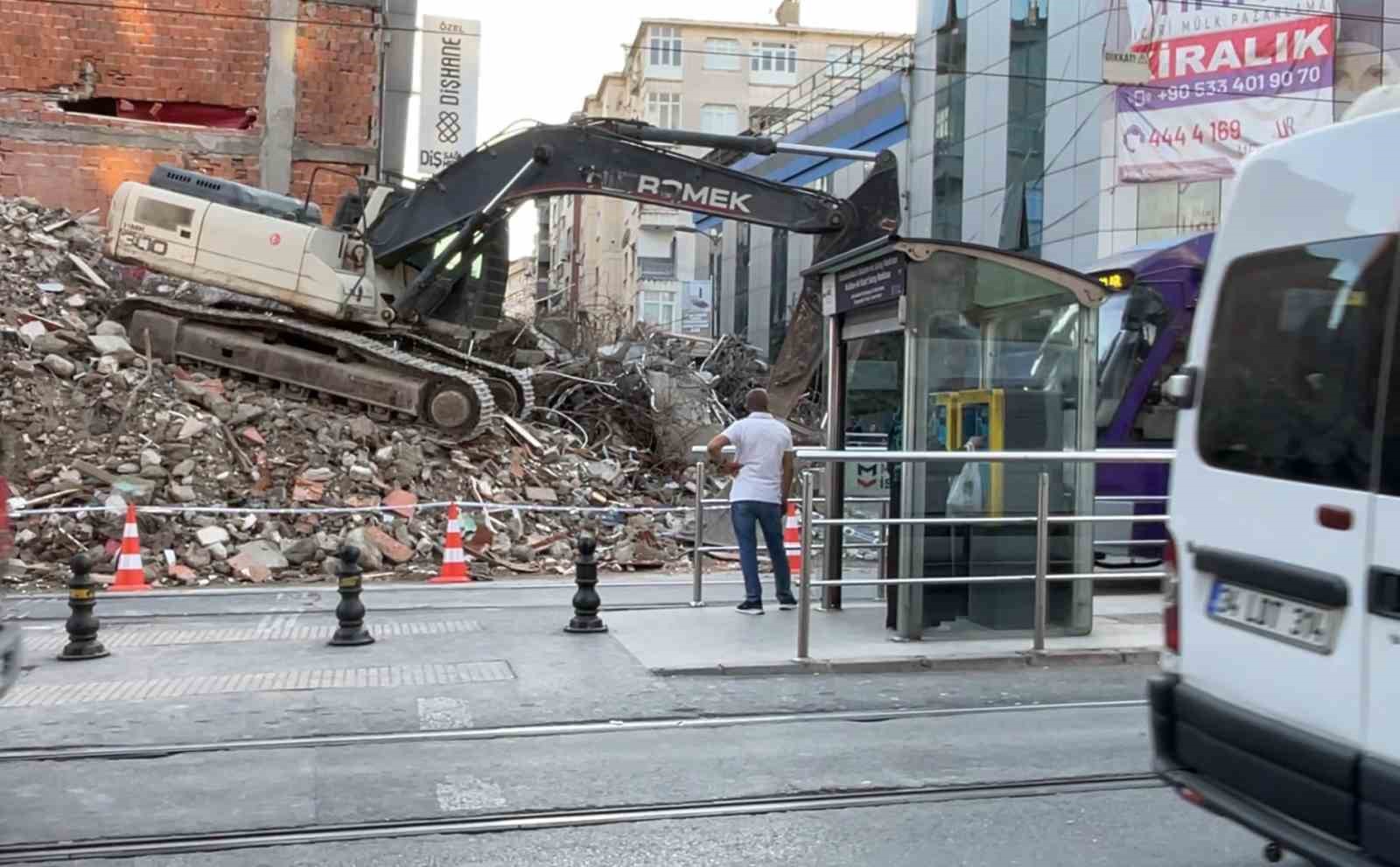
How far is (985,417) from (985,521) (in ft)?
3.49

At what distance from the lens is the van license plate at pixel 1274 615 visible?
3654 millimetres

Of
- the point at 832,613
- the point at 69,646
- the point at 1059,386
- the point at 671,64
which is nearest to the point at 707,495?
the point at 832,613

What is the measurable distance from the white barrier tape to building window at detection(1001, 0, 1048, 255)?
50.9 ft

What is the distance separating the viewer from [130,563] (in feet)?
39.6

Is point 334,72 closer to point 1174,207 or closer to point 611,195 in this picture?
point 611,195

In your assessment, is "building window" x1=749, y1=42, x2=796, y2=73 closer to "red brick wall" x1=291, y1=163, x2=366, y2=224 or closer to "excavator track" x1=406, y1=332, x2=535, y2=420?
"red brick wall" x1=291, y1=163, x2=366, y2=224

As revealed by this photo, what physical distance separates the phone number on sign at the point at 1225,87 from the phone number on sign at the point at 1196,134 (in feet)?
1.99

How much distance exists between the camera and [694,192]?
49.8ft

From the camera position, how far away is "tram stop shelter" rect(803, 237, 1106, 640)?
888 centimetres

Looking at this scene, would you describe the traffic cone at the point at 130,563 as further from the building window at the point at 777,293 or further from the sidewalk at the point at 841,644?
the building window at the point at 777,293

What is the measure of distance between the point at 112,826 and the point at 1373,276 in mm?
5131

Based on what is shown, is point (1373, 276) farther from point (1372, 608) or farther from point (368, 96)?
point (368, 96)

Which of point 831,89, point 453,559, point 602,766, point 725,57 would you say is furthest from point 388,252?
point 725,57

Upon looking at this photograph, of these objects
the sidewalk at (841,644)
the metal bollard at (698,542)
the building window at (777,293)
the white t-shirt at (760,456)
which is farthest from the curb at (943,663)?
the building window at (777,293)
